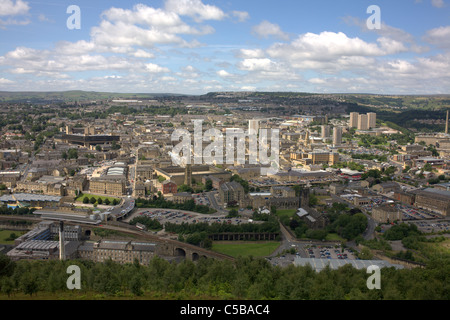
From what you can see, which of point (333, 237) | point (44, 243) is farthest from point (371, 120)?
point (44, 243)

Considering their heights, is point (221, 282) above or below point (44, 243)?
above

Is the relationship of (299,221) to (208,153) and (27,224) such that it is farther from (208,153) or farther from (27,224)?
(208,153)

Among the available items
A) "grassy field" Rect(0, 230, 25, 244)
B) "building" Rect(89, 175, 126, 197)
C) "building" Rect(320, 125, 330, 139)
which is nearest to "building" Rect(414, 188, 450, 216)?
"building" Rect(89, 175, 126, 197)

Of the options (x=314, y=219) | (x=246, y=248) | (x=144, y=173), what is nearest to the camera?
Answer: (x=246, y=248)

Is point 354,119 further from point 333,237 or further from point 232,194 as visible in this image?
point 333,237

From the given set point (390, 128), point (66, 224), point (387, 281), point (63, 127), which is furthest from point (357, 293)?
point (390, 128)

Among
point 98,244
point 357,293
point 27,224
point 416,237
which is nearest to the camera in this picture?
point 357,293
